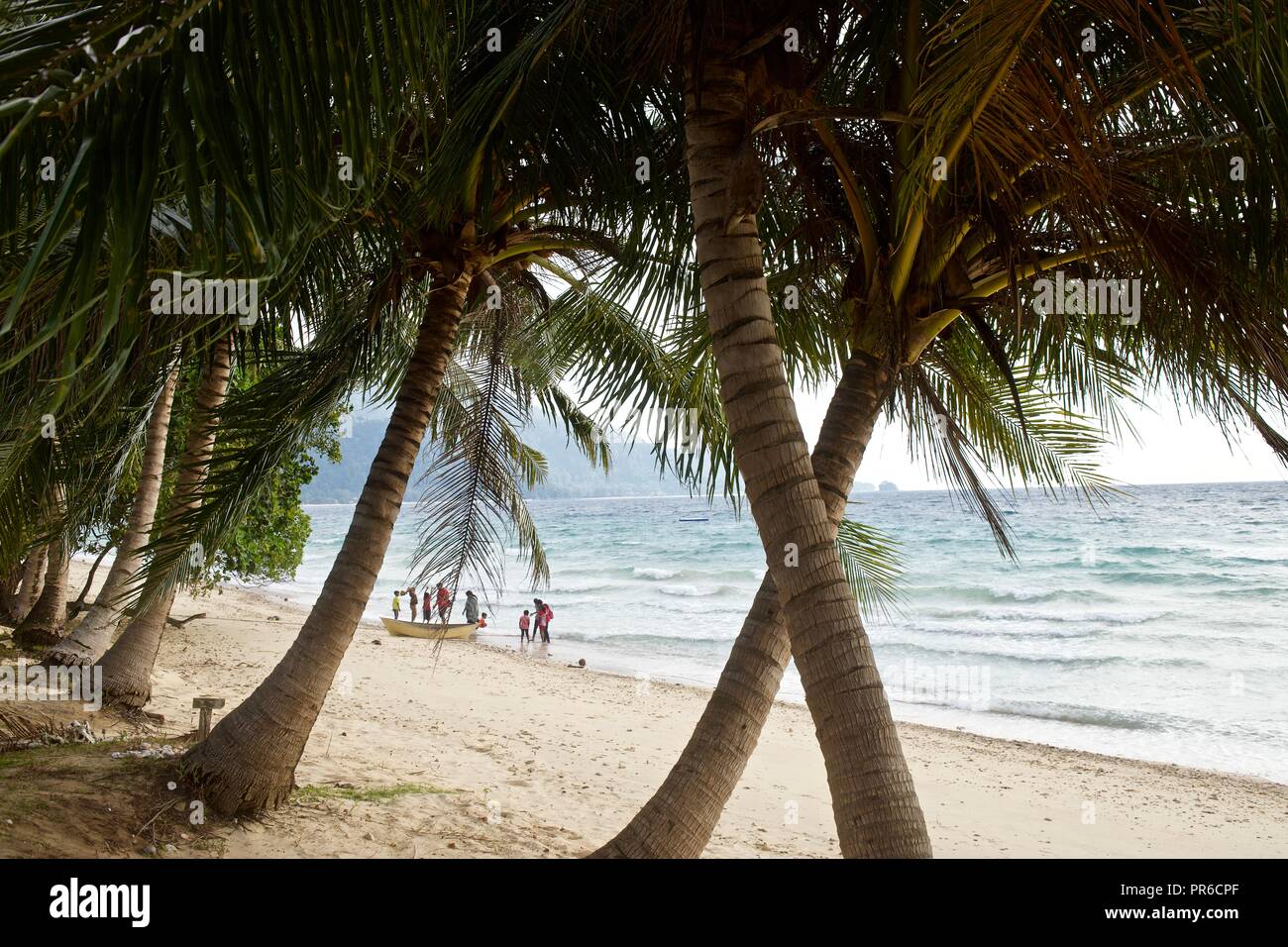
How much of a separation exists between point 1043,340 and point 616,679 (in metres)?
16.3

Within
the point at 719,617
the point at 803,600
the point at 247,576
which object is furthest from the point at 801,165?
the point at 719,617

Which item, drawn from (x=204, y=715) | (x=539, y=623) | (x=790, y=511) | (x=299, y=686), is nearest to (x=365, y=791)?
(x=204, y=715)

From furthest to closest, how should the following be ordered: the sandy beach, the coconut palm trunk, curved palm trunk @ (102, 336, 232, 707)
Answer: the coconut palm trunk, curved palm trunk @ (102, 336, 232, 707), the sandy beach

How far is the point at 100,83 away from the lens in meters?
1.23

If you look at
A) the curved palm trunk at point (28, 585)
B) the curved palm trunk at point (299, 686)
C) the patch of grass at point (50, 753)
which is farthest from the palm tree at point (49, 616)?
the curved palm trunk at point (299, 686)

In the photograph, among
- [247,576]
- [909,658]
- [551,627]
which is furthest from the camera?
[551,627]

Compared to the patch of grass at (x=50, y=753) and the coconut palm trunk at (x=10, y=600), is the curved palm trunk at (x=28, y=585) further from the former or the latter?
the patch of grass at (x=50, y=753)

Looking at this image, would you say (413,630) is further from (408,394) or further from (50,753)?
(408,394)

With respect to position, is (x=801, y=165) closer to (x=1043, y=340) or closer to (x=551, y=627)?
(x=1043, y=340)

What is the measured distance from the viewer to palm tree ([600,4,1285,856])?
2689 millimetres

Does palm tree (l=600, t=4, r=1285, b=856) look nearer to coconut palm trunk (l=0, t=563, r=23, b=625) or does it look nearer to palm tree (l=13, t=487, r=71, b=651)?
palm tree (l=13, t=487, r=71, b=651)

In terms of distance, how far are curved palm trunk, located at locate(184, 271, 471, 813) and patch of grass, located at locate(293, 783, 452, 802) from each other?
0.55 metres

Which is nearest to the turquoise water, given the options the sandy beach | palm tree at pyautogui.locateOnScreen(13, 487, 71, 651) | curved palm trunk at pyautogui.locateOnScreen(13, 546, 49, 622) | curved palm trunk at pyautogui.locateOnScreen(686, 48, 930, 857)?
the sandy beach

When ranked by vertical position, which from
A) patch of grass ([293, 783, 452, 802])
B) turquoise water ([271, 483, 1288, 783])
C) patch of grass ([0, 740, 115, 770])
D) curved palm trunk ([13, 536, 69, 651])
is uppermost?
curved palm trunk ([13, 536, 69, 651])
